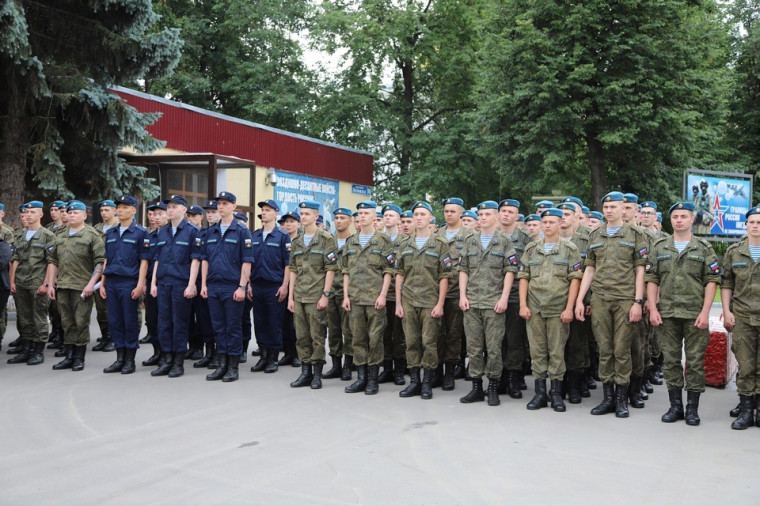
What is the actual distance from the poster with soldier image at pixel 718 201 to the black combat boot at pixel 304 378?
1497 centimetres

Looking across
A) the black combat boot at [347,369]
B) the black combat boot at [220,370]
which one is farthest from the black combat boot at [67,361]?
the black combat boot at [347,369]

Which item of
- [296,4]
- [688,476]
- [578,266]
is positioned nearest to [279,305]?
[578,266]

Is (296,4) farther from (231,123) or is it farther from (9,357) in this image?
Answer: (9,357)

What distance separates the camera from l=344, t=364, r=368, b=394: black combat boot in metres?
8.25

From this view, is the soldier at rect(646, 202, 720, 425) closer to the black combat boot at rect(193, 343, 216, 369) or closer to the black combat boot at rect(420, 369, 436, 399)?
the black combat boot at rect(420, 369, 436, 399)

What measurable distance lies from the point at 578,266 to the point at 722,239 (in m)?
15.1

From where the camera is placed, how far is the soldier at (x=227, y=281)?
8.90 meters

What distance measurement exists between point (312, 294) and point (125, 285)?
7.82 ft

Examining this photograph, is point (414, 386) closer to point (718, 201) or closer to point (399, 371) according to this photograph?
point (399, 371)

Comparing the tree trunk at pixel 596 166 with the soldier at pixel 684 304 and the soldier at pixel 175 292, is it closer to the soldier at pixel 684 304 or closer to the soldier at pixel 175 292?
the soldier at pixel 175 292

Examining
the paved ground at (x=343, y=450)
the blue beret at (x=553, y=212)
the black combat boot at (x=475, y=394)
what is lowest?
the paved ground at (x=343, y=450)

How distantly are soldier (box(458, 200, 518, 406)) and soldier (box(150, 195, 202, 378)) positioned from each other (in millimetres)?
3185

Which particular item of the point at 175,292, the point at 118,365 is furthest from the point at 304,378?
the point at 118,365

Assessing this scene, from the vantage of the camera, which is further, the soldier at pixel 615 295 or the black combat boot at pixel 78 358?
the black combat boot at pixel 78 358
